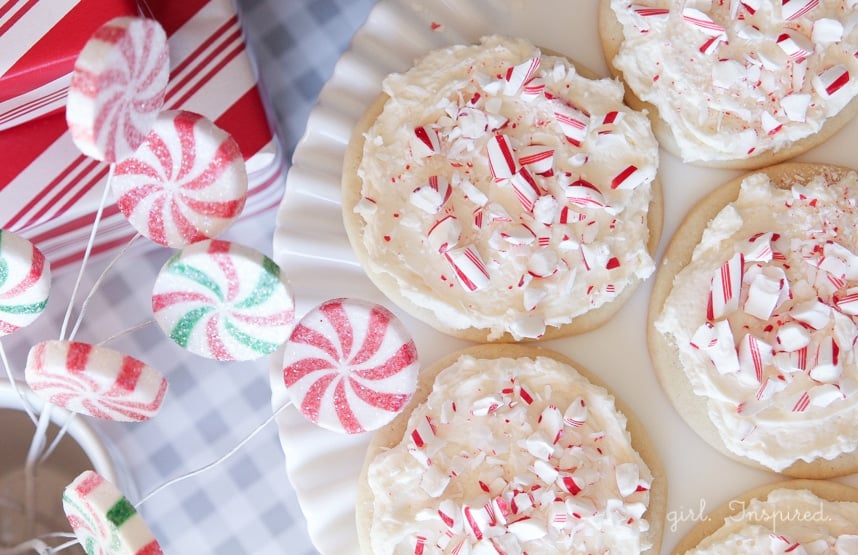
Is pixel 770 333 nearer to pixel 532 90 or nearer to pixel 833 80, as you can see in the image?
pixel 833 80

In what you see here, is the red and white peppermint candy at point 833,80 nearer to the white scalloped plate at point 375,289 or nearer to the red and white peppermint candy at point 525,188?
the white scalloped plate at point 375,289

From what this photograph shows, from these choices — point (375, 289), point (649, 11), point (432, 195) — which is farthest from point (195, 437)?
point (649, 11)

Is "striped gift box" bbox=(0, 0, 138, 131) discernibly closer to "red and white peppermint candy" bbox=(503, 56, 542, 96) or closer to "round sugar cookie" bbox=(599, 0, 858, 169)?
"red and white peppermint candy" bbox=(503, 56, 542, 96)

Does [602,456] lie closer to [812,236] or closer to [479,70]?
[812,236]

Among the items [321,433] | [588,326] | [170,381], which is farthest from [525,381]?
[170,381]

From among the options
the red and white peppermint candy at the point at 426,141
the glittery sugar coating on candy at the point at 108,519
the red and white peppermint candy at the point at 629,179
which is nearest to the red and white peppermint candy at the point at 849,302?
the red and white peppermint candy at the point at 629,179

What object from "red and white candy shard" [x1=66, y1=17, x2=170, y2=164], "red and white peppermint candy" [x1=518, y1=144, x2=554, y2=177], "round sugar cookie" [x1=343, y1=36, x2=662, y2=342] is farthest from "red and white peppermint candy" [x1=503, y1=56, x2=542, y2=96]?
"red and white candy shard" [x1=66, y1=17, x2=170, y2=164]
